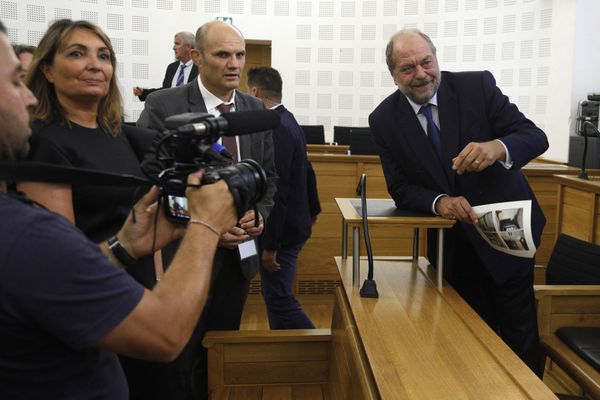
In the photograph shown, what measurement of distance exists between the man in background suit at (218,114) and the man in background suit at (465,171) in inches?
20.5

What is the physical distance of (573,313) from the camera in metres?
2.58

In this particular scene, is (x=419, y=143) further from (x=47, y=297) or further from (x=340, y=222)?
(x=340, y=222)

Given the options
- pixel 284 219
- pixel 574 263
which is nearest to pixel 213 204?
pixel 284 219

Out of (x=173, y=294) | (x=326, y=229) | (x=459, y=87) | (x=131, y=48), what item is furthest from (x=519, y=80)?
(x=173, y=294)

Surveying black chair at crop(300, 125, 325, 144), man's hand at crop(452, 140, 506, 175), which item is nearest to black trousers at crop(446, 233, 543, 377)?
man's hand at crop(452, 140, 506, 175)

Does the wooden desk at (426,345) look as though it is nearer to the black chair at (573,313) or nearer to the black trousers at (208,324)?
the black trousers at (208,324)

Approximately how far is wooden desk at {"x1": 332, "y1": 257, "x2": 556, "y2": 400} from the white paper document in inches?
9.0

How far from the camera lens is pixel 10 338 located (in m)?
0.93

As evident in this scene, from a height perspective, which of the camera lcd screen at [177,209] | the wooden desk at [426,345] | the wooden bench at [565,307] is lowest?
the wooden bench at [565,307]

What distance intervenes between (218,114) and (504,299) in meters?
1.23

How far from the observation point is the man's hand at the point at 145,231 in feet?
4.53

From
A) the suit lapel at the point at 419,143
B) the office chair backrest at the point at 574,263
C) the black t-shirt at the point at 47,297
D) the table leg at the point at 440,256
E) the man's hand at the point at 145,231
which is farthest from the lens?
the office chair backrest at the point at 574,263

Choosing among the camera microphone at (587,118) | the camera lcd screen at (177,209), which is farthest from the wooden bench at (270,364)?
the camera microphone at (587,118)

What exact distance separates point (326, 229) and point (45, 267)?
374 centimetres
